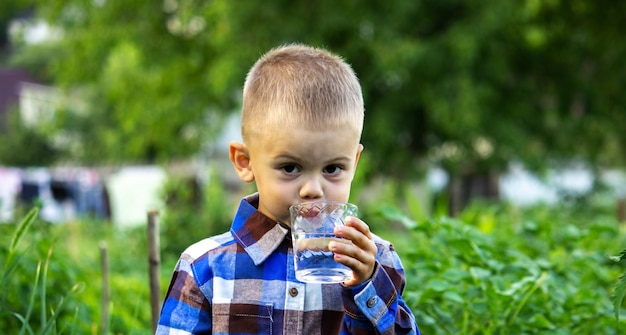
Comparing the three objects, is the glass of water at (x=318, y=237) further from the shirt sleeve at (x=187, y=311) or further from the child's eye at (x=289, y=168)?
the shirt sleeve at (x=187, y=311)

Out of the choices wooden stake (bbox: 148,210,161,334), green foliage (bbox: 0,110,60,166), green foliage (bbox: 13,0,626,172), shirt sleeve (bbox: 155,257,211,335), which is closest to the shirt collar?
shirt sleeve (bbox: 155,257,211,335)

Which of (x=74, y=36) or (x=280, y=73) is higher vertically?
(x=74, y=36)

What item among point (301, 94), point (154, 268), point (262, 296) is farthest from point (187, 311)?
point (154, 268)

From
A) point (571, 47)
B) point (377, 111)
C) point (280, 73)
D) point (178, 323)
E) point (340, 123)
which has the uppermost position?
point (571, 47)

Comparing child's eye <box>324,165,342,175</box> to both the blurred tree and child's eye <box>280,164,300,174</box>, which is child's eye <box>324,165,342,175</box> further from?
the blurred tree

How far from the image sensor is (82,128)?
32.7 m

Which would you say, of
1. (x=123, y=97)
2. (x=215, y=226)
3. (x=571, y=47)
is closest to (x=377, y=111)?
(x=571, y=47)

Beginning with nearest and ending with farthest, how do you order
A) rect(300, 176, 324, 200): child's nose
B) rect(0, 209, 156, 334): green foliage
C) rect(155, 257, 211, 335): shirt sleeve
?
rect(300, 176, 324, 200): child's nose → rect(155, 257, 211, 335): shirt sleeve → rect(0, 209, 156, 334): green foliage

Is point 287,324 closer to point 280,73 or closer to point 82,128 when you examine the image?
point 280,73

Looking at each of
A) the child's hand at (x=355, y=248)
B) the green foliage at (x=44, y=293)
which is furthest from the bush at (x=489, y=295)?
the green foliage at (x=44, y=293)

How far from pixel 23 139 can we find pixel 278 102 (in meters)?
35.5

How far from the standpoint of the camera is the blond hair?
1.88 m

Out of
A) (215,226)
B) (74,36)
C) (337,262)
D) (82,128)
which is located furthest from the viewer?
(82,128)

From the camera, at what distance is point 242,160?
6.82 feet
